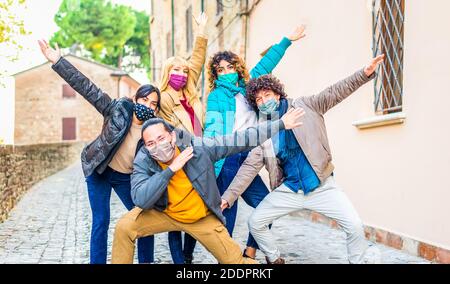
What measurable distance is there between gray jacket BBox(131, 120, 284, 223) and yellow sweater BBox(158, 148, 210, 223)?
37 mm

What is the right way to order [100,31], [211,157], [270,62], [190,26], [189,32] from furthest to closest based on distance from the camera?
[100,31], [189,32], [190,26], [270,62], [211,157]

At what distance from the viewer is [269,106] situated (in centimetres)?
446

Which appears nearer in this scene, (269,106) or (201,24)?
(269,106)

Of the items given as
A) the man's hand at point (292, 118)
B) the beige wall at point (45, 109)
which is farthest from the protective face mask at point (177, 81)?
the beige wall at point (45, 109)

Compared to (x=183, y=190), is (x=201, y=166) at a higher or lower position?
higher

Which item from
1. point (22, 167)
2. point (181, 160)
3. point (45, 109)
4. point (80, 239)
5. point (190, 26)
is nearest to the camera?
point (181, 160)

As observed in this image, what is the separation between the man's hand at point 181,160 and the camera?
3.84m

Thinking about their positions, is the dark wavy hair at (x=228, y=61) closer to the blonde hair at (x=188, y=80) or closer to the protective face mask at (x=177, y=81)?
the blonde hair at (x=188, y=80)

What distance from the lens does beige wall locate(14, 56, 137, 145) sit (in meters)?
46.3

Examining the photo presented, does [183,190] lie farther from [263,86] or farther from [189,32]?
[189,32]

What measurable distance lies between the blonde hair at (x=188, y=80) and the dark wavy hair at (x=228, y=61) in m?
0.15

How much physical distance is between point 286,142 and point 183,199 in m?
0.93

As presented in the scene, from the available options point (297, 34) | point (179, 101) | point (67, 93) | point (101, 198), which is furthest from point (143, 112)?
point (67, 93)

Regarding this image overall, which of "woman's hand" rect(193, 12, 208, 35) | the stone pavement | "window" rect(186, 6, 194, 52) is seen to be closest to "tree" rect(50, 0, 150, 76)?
"window" rect(186, 6, 194, 52)
